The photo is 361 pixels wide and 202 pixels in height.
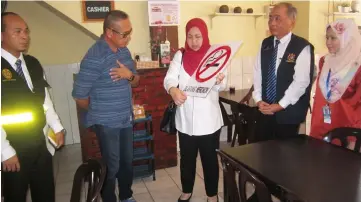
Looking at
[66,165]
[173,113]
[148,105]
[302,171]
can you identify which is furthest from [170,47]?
[302,171]

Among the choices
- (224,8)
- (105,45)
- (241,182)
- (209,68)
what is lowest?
(241,182)

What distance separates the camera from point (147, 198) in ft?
8.39

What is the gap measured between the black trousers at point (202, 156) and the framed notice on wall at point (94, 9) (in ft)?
5.25

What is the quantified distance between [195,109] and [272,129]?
0.62m

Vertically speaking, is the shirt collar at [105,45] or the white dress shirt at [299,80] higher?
the shirt collar at [105,45]

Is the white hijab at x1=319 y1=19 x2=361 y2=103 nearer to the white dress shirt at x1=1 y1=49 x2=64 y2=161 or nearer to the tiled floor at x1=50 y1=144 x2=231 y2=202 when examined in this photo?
the tiled floor at x1=50 y1=144 x2=231 y2=202

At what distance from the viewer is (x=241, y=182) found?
126cm

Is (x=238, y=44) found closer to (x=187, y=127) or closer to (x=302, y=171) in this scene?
(x=187, y=127)

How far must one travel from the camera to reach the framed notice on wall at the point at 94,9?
2912mm

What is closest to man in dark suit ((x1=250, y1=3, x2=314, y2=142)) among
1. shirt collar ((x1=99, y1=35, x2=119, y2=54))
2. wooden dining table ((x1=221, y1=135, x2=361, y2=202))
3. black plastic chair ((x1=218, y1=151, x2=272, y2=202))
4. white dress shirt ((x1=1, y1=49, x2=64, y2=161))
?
wooden dining table ((x1=221, y1=135, x2=361, y2=202))

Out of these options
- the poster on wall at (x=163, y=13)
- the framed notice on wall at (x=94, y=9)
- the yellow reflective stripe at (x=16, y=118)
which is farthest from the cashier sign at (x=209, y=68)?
the framed notice on wall at (x=94, y=9)

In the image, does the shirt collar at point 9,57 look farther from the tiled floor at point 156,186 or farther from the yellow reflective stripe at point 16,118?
the tiled floor at point 156,186

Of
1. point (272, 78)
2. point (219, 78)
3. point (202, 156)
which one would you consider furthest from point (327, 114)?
point (202, 156)

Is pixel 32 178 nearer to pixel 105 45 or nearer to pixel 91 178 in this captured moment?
pixel 91 178
